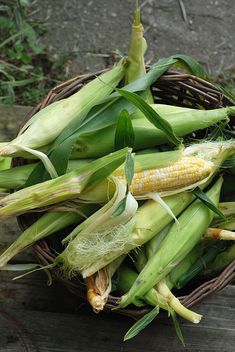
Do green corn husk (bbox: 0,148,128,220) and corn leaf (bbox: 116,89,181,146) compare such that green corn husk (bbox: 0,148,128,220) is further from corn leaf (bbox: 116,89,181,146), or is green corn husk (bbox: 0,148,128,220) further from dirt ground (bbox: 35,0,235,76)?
dirt ground (bbox: 35,0,235,76)

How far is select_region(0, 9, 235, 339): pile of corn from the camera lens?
1143mm

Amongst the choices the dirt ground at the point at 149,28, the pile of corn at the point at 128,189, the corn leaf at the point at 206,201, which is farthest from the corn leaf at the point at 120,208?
the dirt ground at the point at 149,28

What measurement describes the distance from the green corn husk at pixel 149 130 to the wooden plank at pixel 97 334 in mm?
348

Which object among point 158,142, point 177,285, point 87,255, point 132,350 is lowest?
point 132,350

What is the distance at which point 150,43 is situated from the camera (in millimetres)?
2131

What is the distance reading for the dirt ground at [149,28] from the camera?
82.6 inches

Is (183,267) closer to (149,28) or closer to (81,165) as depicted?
(81,165)

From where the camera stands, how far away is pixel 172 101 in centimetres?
144

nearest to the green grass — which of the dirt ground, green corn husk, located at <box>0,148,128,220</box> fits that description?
the dirt ground

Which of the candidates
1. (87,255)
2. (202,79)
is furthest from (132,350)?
(202,79)

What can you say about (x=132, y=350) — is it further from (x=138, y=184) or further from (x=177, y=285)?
(x=138, y=184)

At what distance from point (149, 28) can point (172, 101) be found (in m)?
0.79

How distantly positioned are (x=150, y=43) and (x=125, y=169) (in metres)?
1.15

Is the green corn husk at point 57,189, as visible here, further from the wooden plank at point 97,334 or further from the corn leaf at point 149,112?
the wooden plank at point 97,334
